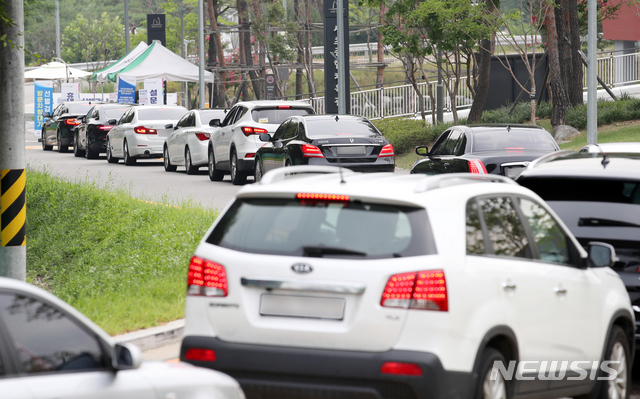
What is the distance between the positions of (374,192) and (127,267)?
26.2 ft

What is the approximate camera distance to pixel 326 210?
487cm

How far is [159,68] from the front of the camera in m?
39.4

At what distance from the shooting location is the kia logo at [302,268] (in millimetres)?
4660

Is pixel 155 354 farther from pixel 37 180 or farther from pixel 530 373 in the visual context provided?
pixel 37 180

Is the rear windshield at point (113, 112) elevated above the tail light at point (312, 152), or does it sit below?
above

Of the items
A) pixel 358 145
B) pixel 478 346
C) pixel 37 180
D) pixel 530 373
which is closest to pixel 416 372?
pixel 478 346

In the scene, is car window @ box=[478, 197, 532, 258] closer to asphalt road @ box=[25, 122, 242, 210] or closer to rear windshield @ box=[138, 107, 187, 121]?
asphalt road @ box=[25, 122, 242, 210]

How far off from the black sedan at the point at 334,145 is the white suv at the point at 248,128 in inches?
71.5

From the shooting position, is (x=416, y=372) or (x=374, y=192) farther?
(x=374, y=192)

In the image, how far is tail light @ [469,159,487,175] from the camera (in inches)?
525

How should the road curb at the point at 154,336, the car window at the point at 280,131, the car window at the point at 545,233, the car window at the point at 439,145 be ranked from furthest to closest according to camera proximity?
the car window at the point at 280,131, the car window at the point at 439,145, the road curb at the point at 154,336, the car window at the point at 545,233

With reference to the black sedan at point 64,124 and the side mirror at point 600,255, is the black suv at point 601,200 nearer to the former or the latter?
the side mirror at point 600,255

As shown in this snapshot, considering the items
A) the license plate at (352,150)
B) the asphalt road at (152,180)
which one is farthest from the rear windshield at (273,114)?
the license plate at (352,150)

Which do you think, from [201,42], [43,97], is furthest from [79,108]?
[43,97]
